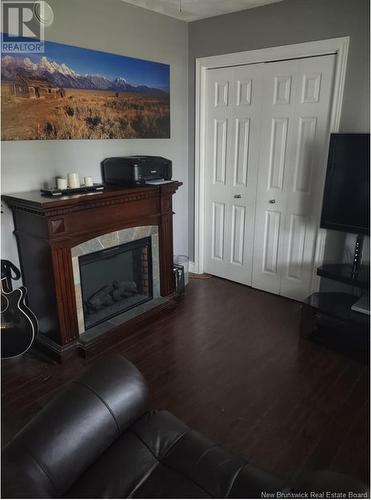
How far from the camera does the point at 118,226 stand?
8.58 ft

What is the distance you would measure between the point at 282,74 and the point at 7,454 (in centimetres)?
300

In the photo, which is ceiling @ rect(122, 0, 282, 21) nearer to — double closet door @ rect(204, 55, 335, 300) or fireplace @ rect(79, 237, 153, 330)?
double closet door @ rect(204, 55, 335, 300)

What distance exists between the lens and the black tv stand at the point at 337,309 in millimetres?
2395

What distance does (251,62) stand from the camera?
300cm

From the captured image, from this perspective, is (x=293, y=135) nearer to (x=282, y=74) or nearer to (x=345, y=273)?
(x=282, y=74)

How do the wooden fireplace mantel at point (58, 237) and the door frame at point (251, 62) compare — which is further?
the door frame at point (251, 62)

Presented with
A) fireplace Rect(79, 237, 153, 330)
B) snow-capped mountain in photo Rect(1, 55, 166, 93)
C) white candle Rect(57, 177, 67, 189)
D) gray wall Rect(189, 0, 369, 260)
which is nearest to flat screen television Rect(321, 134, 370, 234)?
gray wall Rect(189, 0, 369, 260)

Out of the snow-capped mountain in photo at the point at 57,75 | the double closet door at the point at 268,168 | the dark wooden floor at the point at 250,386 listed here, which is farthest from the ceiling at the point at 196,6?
the dark wooden floor at the point at 250,386

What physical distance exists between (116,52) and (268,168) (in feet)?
5.01

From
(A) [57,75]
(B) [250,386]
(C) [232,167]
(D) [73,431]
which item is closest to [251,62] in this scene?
(C) [232,167]

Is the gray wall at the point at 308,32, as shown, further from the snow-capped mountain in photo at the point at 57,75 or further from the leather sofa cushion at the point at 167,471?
the leather sofa cushion at the point at 167,471

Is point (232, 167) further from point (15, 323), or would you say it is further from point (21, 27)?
Result: point (15, 323)

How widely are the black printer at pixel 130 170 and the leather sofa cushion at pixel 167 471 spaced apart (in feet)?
6.05

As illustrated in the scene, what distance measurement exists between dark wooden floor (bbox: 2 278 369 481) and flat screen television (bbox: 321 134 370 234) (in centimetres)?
89
